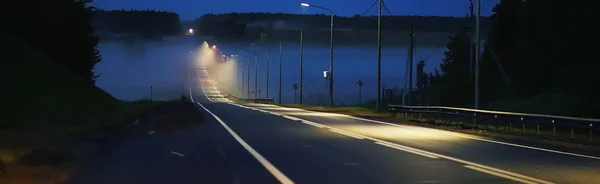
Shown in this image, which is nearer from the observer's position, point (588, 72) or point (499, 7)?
point (588, 72)

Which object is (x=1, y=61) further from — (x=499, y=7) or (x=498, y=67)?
(x=499, y=7)

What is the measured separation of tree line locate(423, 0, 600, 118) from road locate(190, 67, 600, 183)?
2847 centimetres

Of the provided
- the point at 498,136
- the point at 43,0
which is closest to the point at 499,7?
the point at 43,0

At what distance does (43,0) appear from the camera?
5775cm

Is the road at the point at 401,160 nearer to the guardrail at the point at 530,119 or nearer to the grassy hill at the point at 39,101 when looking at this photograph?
the guardrail at the point at 530,119

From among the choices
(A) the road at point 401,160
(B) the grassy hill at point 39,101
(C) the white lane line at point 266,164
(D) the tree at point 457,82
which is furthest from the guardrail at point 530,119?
(D) the tree at point 457,82

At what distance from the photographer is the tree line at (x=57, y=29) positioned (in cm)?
5541

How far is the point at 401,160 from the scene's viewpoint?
1545 cm

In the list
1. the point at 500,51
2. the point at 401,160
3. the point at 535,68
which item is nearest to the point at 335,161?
the point at 401,160

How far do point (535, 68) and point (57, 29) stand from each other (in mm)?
44151

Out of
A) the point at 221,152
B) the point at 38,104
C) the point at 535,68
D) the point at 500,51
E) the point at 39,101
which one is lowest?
the point at 221,152

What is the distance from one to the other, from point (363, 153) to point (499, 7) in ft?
273

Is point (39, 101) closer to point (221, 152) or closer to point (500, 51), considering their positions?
point (221, 152)

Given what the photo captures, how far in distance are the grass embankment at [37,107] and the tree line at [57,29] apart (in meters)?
4.70
